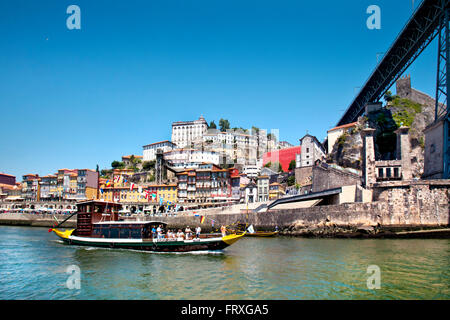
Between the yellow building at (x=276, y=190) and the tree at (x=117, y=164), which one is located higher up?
the tree at (x=117, y=164)

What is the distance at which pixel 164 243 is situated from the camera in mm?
26359

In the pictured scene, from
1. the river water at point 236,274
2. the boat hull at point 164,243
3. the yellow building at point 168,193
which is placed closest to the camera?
the river water at point 236,274

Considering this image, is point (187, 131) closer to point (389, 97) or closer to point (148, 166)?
point (148, 166)

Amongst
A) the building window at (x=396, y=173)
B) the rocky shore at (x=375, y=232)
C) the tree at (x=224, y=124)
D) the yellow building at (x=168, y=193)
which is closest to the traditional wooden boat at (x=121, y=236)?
the rocky shore at (x=375, y=232)

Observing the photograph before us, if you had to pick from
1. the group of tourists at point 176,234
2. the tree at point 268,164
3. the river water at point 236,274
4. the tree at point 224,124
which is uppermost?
the tree at point 224,124

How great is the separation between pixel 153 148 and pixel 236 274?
111202 mm

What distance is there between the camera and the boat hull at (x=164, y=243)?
24922mm

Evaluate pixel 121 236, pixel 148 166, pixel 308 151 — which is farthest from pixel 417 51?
pixel 148 166

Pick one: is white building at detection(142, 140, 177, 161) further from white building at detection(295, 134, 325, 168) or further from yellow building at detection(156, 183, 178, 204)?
white building at detection(295, 134, 325, 168)

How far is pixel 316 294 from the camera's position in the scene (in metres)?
13.4

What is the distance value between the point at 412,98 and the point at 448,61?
2879 centimetres

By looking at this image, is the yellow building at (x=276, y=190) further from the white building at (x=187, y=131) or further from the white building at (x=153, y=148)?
the white building at (x=187, y=131)
